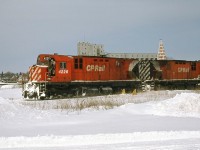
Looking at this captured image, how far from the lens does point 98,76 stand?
25422 millimetres

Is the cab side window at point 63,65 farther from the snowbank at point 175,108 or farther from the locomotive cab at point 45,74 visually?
the snowbank at point 175,108

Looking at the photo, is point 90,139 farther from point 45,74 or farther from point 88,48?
point 88,48

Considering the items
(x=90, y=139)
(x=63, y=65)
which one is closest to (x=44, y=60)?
(x=63, y=65)

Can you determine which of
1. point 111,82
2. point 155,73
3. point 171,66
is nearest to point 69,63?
point 111,82

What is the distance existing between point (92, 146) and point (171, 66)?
85.6ft

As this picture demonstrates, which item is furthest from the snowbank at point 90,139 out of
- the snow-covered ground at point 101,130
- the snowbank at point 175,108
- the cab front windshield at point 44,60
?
the cab front windshield at point 44,60

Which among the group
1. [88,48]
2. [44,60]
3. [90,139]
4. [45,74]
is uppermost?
[88,48]

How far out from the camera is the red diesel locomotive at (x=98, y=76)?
21.9m

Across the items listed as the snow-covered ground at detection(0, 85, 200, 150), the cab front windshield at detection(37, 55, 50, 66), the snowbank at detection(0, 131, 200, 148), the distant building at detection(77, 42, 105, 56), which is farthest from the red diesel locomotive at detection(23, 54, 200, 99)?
the snowbank at detection(0, 131, 200, 148)

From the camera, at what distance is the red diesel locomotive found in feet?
71.8

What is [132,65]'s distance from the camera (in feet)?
93.4

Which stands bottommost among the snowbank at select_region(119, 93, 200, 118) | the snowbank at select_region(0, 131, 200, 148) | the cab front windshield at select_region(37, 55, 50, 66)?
the snowbank at select_region(0, 131, 200, 148)

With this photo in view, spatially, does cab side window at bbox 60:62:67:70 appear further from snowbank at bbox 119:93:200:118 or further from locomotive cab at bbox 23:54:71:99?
snowbank at bbox 119:93:200:118

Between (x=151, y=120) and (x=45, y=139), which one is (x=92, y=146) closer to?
(x=45, y=139)
